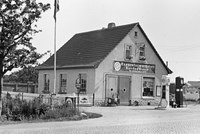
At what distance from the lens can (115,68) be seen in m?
34.8

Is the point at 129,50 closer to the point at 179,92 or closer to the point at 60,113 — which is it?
the point at 179,92

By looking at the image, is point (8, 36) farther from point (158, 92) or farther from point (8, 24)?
point (158, 92)

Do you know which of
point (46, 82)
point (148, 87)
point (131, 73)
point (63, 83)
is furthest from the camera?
point (46, 82)

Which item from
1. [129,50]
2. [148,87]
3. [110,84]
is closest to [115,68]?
[110,84]

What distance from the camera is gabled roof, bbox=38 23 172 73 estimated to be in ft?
115

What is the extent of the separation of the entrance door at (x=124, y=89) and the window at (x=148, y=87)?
81.0 inches

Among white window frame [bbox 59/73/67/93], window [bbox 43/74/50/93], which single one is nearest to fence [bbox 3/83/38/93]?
window [bbox 43/74/50/93]

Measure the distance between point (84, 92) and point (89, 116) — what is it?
12.8 m

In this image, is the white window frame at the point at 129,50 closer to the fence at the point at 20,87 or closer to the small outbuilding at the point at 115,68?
the small outbuilding at the point at 115,68

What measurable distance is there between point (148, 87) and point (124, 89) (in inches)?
123

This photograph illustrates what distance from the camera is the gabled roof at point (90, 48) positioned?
115 ft

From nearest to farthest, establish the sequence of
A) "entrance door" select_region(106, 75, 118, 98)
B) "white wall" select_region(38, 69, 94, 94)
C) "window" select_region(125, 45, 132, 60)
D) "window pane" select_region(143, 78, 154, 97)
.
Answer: "white wall" select_region(38, 69, 94, 94), "entrance door" select_region(106, 75, 118, 98), "window" select_region(125, 45, 132, 60), "window pane" select_region(143, 78, 154, 97)

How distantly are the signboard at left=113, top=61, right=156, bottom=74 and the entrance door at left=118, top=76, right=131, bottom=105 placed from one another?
83 centimetres

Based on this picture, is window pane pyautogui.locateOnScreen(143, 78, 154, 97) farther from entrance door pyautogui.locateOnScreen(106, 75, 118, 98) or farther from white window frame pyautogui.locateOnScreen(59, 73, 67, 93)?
white window frame pyautogui.locateOnScreen(59, 73, 67, 93)
